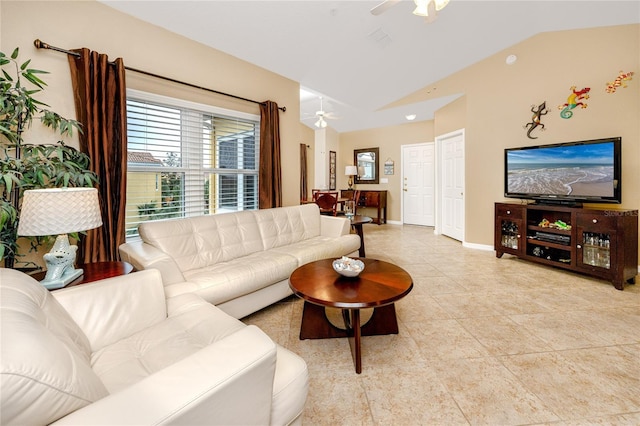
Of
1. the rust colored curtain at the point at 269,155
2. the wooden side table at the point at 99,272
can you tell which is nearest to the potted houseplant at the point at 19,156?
the wooden side table at the point at 99,272

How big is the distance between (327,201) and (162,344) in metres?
4.19

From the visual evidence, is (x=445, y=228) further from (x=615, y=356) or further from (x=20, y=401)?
(x=20, y=401)

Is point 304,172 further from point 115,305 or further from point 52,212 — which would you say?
point 115,305

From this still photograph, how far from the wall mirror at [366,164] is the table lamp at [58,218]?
6.47 metres

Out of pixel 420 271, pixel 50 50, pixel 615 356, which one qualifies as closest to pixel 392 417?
pixel 615 356

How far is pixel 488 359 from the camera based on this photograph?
1744 millimetres

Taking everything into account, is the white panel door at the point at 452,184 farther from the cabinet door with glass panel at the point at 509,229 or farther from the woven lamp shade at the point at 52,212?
the woven lamp shade at the point at 52,212

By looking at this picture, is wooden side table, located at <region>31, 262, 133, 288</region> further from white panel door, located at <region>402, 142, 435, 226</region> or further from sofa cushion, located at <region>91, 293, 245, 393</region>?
white panel door, located at <region>402, 142, 435, 226</region>

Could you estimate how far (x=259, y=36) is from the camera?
2.98 m

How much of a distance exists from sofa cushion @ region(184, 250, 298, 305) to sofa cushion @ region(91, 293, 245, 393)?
39 centimetres

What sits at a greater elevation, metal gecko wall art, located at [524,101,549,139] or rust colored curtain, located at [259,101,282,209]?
metal gecko wall art, located at [524,101,549,139]

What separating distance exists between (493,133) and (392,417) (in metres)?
4.24

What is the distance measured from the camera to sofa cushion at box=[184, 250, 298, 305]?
193 cm

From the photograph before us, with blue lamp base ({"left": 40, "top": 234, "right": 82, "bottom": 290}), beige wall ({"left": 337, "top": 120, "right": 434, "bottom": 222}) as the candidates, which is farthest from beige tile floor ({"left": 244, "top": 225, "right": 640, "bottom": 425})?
beige wall ({"left": 337, "top": 120, "right": 434, "bottom": 222})
